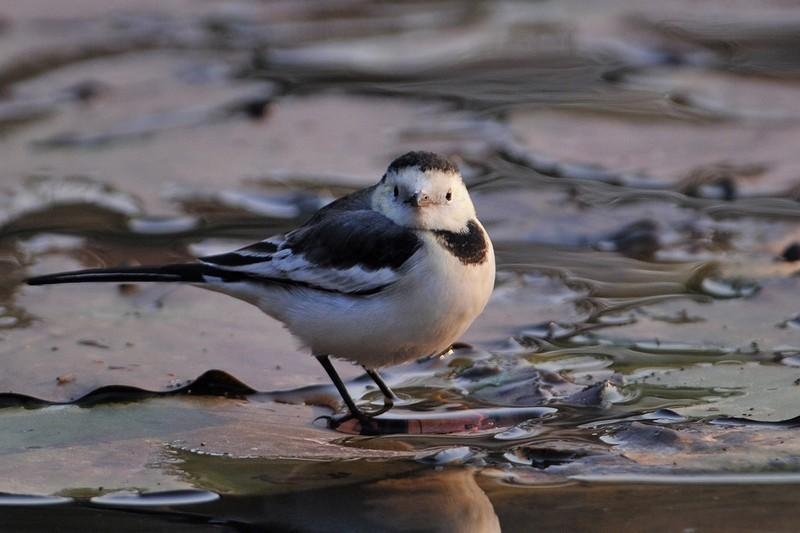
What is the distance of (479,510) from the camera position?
4211 mm

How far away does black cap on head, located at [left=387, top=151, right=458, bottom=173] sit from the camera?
208 inches

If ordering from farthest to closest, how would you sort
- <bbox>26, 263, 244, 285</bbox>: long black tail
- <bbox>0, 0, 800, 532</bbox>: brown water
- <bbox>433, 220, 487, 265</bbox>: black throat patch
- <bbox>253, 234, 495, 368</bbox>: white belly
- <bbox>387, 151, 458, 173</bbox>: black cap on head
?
<bbox>26, 263, 244, 285</bbox>: long black tail < <bbox>387, 151, 458, 173</bbox>: black cap on head < <bbox>433, 220, 487, 265</bbox>: black throat patch < <bbox>253, 234, 495, 368</bbox>: white belly < <bbox>0, 0, 800, 532</bbox>: brown water

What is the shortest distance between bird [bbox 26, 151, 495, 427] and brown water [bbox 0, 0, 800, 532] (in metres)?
0.27

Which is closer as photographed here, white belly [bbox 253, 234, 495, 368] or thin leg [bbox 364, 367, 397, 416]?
white belly [bbox 253, 234, 495, 368]

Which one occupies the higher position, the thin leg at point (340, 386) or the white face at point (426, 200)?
the white face at point (426, 200)

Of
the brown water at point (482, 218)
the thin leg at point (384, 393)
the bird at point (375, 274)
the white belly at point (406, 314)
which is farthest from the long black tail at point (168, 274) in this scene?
the thin leg at point (384, 393)

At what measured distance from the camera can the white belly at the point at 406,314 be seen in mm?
5035

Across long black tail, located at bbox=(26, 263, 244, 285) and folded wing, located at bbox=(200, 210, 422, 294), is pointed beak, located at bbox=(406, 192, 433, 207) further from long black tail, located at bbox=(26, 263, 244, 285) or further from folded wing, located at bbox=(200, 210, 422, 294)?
long black tail, located at bbox=(26, 263, 244, 285)

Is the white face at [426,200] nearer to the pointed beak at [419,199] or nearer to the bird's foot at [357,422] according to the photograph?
the pointed beak at [419,199]

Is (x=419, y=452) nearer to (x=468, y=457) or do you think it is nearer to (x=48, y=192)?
(x=468, y=457)

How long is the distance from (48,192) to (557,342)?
346cm

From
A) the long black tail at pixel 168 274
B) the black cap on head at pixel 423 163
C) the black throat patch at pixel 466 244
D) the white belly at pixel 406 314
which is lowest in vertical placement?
the white belly at pixel 406 314

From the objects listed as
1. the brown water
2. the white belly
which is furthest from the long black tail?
the white belly

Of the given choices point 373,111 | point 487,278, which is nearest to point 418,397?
point 487,278
